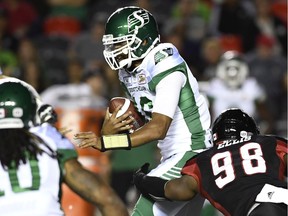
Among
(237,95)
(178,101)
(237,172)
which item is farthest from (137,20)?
(237,95)

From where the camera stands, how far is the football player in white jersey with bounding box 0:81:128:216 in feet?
18.1

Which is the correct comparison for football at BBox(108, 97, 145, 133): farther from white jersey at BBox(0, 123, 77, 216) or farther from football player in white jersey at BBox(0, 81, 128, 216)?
white jersey at BBox(0, 123, 77, 216)

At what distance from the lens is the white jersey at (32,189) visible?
5.49 m

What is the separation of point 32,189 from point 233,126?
1395 millimetres

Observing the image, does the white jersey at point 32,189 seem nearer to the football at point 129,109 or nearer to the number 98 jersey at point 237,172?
the number 98 jersey at point 237,172

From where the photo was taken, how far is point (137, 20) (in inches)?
262

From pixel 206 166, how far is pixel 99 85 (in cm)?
586

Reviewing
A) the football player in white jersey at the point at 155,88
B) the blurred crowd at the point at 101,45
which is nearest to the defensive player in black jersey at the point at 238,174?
the football player in white jersey at the point at 155,88

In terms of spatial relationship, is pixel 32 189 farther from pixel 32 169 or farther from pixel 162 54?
pixel 162 54

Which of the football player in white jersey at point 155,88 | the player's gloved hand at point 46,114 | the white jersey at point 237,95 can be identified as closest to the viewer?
the football player in white jersey at point 155,88

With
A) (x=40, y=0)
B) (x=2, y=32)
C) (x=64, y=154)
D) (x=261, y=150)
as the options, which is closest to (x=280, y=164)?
(x=261, y=150)

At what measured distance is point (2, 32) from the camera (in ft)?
44.9

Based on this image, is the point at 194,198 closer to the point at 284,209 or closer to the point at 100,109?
the point at 284,209

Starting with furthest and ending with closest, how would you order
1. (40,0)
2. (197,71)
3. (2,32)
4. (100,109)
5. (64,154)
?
(40,0)
(2,32)
(197,71)
(100,109)
(64,154)
